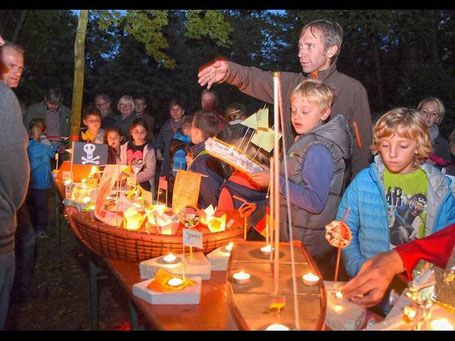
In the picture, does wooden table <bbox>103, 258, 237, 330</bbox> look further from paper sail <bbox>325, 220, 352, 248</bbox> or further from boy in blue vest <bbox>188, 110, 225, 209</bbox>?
boy in blue vest <bbox>188, 110, 225, 209</bbox>

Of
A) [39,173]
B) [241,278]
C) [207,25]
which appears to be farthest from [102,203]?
[207,25]

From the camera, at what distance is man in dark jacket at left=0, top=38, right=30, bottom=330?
207cm

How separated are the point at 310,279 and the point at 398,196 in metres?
1.10

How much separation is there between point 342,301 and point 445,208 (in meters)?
1.03

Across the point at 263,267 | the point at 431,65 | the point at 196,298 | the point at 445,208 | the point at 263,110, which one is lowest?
the point at 196,298

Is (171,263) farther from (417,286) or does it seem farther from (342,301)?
(417,286)

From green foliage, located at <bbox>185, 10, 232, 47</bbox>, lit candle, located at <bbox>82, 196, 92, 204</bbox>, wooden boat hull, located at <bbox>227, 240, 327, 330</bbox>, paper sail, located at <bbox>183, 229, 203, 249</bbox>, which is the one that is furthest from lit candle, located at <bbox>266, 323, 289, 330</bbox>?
green foliage, located at <bbox>185, 10, 232, 47</bbox>

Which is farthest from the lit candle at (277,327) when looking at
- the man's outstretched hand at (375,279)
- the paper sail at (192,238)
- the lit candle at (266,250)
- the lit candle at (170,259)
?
the lit candle at (170,259)

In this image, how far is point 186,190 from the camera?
282 centimetres

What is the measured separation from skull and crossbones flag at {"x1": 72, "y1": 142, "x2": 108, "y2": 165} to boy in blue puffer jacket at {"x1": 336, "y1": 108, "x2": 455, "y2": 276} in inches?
103

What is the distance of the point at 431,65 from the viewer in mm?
12969

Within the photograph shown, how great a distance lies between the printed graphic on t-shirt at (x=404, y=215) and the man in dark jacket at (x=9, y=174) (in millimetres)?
1952

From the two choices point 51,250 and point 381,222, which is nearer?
point 381,222

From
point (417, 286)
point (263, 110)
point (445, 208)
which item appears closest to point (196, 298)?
point (417, 286)
